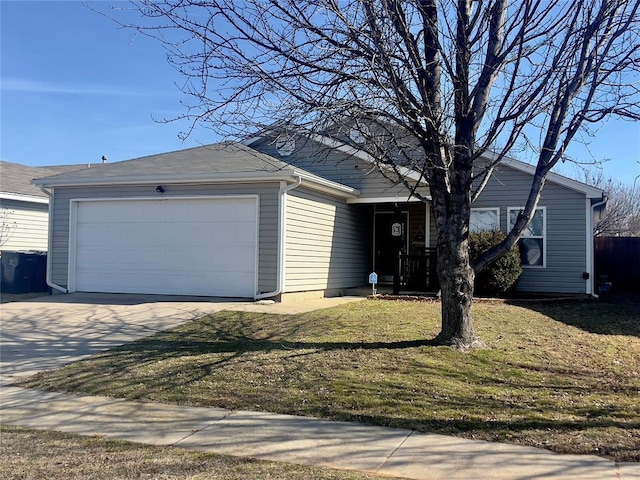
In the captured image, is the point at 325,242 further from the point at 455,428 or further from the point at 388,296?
the point at 455,428

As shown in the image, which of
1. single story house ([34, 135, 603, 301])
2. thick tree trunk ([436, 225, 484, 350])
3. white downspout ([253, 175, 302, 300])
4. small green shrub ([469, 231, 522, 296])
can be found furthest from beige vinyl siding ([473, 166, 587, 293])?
thick tree trunk ([436, 225, 484, 350])

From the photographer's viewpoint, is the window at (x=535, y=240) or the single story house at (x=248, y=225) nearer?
the single story house at (x=248, y=225)

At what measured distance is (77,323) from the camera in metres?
10.9

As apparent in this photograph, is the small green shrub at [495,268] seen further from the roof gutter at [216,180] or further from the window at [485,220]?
the roof gutter at [216,180]

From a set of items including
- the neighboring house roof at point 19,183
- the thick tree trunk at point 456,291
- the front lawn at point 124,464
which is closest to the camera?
the front lawn at point 124,464

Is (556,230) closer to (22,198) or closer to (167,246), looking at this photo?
(167,246)

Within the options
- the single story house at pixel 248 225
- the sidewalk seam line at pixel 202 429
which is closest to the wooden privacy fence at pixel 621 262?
the single story house at pixel 248 225

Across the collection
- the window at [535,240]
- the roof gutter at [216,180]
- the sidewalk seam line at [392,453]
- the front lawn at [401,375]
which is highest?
the roof gutter at [216,180]

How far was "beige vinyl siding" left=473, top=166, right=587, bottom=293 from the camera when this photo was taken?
14.8 metres

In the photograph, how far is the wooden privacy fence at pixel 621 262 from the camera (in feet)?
60.0

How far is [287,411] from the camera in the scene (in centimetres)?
606

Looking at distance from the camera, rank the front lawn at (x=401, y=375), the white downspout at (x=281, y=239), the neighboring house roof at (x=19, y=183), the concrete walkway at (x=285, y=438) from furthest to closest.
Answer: the neighboring house roof at (x=19, y=183) → the white downspout at (x=281, y=239) → the front lawn at (x=401, y=375) → the concrete walkway at (x=285, y=438)

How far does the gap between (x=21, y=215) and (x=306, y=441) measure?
1757cm

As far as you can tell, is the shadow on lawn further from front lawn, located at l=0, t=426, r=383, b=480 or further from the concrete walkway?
front lawn, located at l=0, t=426, r=383, b=480
